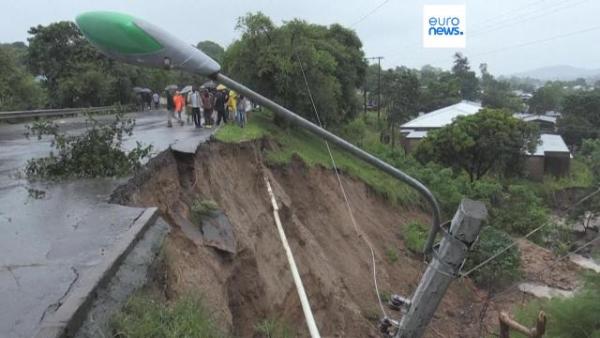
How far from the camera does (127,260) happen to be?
16.6 ft

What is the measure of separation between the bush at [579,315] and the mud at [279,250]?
1.25 metres

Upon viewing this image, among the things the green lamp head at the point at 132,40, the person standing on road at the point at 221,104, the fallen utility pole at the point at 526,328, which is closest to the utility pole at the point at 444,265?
the fallen utility pole at the point at 526,328

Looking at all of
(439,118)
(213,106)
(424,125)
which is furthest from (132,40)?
(439,118)

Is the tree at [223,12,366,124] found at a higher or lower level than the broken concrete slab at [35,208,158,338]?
higher

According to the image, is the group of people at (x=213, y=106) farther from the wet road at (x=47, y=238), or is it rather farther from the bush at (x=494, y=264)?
the wet road at (x=47, y=238)

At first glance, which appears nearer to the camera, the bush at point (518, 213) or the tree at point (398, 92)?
the bush at point (518, 213)

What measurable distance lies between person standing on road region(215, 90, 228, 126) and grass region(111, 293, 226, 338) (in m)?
15.2

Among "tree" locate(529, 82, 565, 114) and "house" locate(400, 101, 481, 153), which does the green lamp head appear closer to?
"house" locate(400, 101, 481, 153)

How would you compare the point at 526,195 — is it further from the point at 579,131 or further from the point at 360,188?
the point at 579,131

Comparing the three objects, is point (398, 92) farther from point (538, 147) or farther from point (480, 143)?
point (480, 143)

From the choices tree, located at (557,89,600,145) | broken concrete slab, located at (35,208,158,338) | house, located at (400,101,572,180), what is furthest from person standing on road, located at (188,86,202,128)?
tree, located at (557,89,600,145)

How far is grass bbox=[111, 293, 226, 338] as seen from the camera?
12.7 feet

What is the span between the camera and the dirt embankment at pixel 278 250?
7688mm

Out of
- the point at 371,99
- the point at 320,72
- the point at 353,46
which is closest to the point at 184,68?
the point at 320,72
